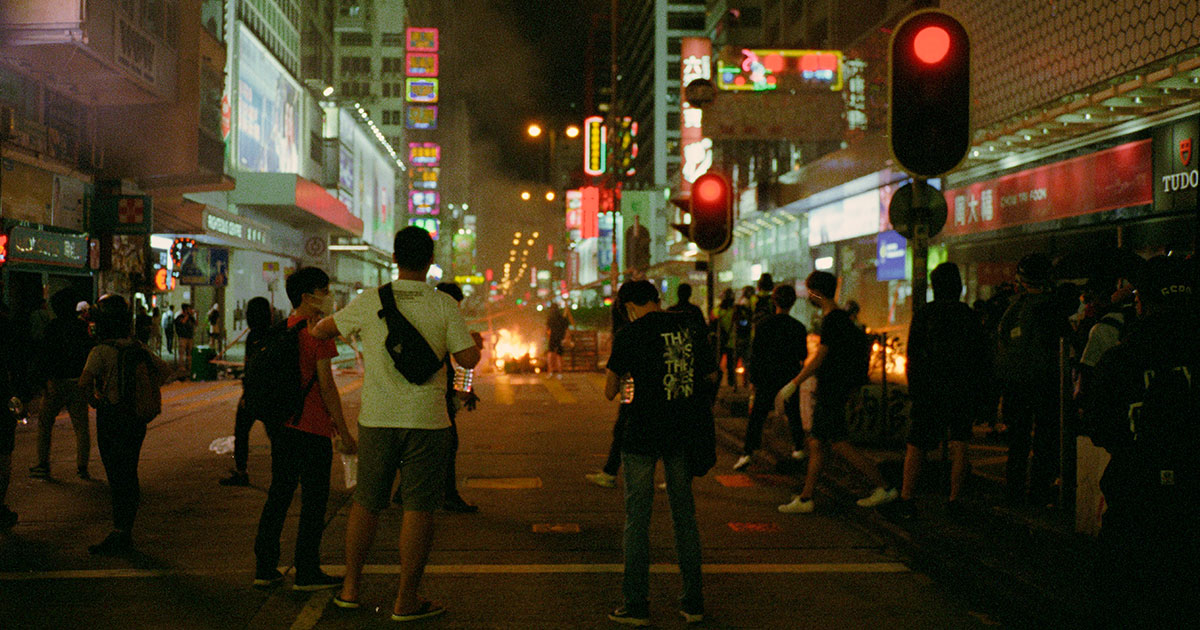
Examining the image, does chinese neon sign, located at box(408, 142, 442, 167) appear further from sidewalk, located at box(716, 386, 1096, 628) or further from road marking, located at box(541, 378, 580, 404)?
sidewalk, located at box(716, 386, 1096, 628)

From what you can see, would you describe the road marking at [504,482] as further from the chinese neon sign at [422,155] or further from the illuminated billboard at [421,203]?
the chinese neon sign at [422,155]

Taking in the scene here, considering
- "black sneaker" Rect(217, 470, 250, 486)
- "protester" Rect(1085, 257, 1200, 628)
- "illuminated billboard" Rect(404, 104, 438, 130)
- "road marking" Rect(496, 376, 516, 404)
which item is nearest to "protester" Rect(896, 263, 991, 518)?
"protester" Rect(1085, 257, 1200, 628)

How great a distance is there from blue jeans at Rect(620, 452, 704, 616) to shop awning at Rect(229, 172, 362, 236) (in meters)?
36.6

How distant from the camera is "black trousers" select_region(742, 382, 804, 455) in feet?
27.0

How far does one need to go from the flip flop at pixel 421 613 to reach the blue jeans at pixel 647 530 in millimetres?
964

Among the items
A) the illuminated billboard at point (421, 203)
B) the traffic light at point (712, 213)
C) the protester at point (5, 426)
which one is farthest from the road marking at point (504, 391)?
the illuminated billboard at point (421, 203)

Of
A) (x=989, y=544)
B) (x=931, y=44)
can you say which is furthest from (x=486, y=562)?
(x=931, y=44)

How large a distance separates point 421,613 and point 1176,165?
11.7 meters

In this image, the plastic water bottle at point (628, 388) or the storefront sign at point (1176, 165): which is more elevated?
the storefront sign at point (1176, 165)

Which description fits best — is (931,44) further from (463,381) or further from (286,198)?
(286,198)

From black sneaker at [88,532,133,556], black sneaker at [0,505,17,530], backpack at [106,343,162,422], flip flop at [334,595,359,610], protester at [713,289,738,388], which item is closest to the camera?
flip flop at [334,595,359,610]

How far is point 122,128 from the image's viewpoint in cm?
2470

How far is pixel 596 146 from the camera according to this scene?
6281cm

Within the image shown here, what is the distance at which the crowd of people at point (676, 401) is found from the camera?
11.3 feet
